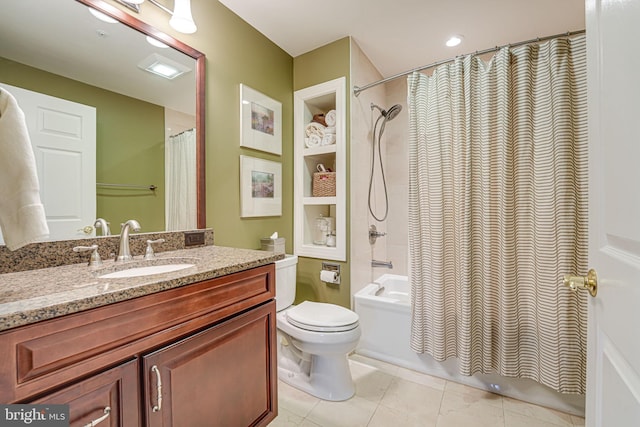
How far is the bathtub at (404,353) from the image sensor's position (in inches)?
60.6

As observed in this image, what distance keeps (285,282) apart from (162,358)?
3.41 feet

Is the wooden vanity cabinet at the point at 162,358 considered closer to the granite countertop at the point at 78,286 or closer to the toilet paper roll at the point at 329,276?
the granite countertop at the point at 78,286

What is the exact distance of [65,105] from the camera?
1081mm

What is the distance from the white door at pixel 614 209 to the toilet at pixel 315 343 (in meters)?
1.03

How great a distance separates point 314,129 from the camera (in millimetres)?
2199

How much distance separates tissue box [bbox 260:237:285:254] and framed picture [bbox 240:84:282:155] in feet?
2.18

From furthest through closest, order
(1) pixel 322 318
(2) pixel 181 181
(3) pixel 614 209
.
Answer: (1) pixel 322 318, (2) pixel 181 181, (3) pixel 614 209

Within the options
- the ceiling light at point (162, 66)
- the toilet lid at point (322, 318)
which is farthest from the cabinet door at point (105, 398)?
the ceiling light at point (162, 66)

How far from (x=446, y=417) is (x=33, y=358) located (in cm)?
175

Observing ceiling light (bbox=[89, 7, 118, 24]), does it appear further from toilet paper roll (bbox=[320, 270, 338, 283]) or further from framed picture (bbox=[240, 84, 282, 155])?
toilet paper roll (bbox=[320, 270, 338, 283])

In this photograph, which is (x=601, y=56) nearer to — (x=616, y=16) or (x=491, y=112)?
(x=616, y=16)

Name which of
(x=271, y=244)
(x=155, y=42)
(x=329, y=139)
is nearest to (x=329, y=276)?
(x=271, y=244)

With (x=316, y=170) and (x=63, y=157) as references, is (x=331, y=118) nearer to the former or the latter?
(x=316, y=170)

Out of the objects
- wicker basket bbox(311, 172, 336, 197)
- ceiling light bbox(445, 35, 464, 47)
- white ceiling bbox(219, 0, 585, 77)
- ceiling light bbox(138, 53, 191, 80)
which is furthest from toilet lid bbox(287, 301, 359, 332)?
ceiling light bbox(445, 35, 464, 47)
